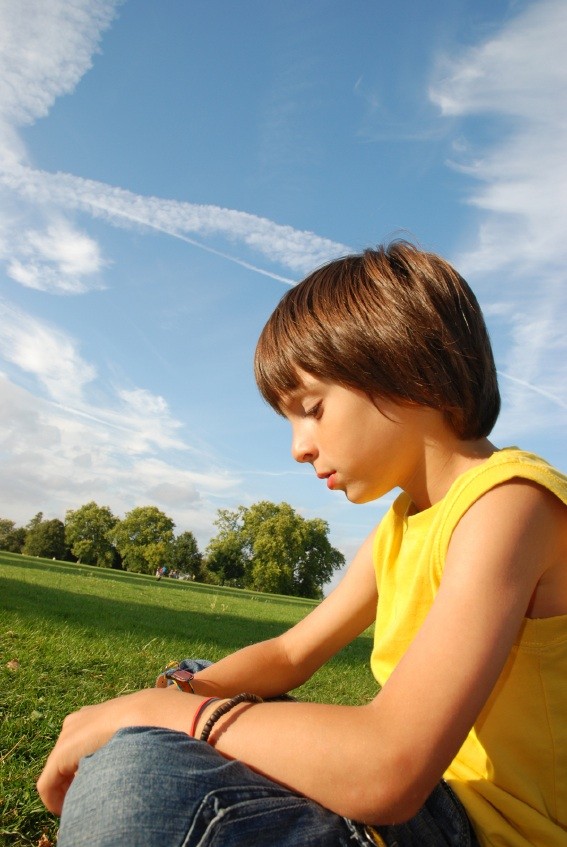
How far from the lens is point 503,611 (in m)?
1.42

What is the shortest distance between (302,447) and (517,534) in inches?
30.3

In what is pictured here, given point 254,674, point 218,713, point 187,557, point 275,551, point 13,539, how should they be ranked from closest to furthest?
1. point 218,713
2. point 254,674
3. point 275,551
4. point 187,557
5. point 13,539

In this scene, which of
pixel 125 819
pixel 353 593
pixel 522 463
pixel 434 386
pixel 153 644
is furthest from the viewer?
pixel 153 644

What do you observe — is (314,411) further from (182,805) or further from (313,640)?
(182,805)

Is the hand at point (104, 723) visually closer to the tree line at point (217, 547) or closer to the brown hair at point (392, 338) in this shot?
the brown hair at point (392, 338)

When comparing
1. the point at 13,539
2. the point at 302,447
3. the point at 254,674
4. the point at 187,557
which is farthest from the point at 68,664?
the point at 13,539

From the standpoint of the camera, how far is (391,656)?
1921mm

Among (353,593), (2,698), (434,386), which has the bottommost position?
(2,698)

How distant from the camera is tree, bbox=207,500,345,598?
250 ft

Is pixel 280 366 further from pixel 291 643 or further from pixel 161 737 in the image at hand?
pixel 161 737

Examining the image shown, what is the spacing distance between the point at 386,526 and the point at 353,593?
1.13ft

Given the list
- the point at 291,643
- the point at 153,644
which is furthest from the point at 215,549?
the point at 291,643

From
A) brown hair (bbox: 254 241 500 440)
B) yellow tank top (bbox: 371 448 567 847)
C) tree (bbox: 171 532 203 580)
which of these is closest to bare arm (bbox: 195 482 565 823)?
yellow tank top (bbox: 371 448 567 847)

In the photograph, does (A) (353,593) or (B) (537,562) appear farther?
(A) (353,593)
